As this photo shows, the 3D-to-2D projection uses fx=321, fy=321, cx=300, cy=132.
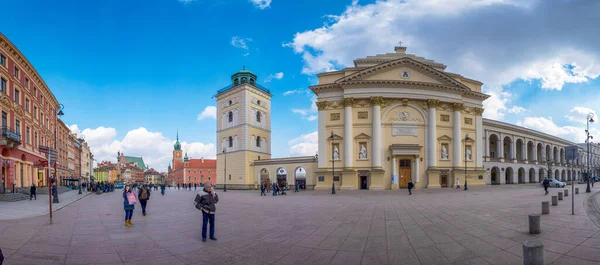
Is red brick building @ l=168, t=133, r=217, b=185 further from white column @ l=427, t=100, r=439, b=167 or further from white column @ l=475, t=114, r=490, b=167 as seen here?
white column @ l=475, t=114, r=490, b=167

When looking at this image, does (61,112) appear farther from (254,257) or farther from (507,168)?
(507,168)

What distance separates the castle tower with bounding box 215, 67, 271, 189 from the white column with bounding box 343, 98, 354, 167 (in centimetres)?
1985

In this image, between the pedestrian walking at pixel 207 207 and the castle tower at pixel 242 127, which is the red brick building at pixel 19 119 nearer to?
the pedestrian walking at pixel 207 207

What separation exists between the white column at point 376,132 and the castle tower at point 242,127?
73.8 ft

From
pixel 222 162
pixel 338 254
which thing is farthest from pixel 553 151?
pixel 338 254

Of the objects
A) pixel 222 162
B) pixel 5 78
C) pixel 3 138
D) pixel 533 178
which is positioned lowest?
pixel 533 178

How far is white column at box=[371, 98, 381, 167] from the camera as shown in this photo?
3834 centimetres

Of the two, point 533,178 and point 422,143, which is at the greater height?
point 422,143

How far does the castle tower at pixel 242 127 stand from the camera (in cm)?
5397

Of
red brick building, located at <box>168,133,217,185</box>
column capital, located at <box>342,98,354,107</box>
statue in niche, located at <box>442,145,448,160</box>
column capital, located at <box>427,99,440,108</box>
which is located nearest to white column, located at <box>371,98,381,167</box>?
column capital, located at <box>342,98,354,107</box>

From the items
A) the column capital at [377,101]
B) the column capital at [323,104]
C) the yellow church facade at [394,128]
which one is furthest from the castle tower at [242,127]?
the column capital at [377,101]

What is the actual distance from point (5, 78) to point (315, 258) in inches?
1433

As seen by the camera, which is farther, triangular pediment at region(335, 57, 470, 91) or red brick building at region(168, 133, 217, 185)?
red brick building at region(168, 133, 217, 185)

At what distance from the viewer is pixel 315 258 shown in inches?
280
